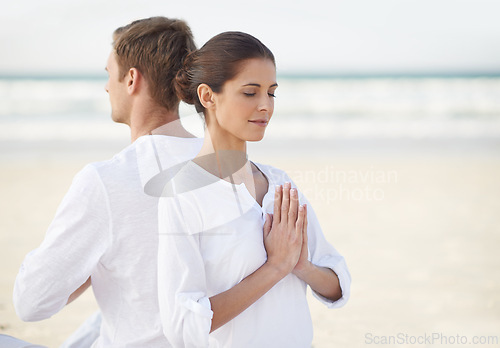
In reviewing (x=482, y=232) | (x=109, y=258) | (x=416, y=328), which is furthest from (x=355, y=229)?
(x=109, y=258)

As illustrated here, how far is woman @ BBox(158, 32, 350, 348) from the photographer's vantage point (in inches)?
67.0

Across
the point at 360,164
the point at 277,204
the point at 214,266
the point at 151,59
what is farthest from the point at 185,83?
the point at 360,164

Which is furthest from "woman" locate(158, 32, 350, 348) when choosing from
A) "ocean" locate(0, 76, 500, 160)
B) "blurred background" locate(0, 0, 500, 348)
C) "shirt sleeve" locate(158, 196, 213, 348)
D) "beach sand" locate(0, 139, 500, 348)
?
"ocean" locate(0, 76, 500, 160)

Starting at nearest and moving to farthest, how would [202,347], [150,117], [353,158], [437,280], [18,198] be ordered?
[202,347], [150,117], [437,280], [18,198], [353,158]

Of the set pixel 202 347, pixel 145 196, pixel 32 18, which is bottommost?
pixel 32 18

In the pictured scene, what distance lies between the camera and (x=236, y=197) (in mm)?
1856

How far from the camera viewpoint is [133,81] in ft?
7.59

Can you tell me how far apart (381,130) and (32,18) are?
34.8 metres

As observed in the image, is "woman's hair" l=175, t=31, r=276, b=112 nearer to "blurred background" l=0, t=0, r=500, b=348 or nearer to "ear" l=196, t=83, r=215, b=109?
"ear" l=196, t=83, r=215, b=109

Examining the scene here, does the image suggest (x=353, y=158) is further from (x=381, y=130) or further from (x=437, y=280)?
(x=437, y=280)

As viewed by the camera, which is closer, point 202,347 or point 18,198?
point 202,347

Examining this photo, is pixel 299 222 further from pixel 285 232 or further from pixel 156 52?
pixel 156 52

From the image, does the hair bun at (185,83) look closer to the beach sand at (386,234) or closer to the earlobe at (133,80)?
the earlobe at (133,80)

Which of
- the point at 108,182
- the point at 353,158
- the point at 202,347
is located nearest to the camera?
the point at 202,347
